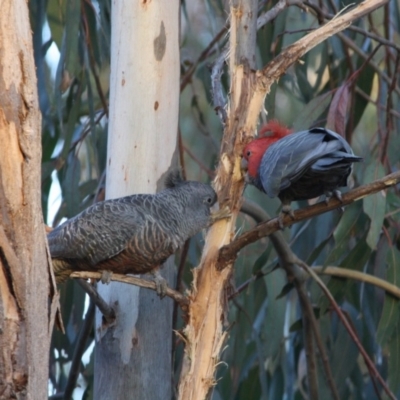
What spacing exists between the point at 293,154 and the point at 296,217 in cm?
22

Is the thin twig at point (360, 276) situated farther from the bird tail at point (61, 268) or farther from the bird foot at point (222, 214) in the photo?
the bird tail at point (61, 268)

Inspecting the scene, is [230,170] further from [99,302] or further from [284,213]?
[99,302]

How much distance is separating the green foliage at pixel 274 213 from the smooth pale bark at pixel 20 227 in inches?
54.0

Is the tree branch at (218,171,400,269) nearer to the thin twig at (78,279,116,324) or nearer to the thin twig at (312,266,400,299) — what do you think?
the thin twig at (78,279,116,324)

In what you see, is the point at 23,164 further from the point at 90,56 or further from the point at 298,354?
the point at 298,354

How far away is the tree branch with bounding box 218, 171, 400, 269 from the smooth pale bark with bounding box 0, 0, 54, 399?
1.97 ft

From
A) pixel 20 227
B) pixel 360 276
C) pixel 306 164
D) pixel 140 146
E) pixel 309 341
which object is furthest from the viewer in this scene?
pixel 309 341

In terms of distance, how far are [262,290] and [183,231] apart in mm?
1086

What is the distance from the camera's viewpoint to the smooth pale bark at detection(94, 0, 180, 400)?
2.32 meters

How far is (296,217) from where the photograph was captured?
2105 millimetres

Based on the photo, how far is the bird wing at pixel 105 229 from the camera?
7.57ft

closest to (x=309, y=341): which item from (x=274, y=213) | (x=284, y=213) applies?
(x=274, y=213)

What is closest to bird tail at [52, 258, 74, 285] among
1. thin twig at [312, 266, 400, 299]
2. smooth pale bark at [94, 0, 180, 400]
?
smooth pale bark at [94, 0, 180, 400]

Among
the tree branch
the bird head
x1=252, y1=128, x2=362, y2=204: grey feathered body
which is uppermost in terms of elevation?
the bird head
